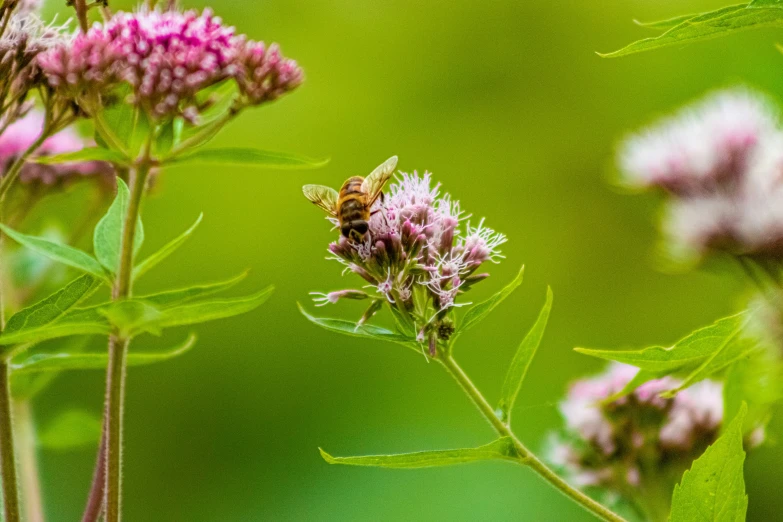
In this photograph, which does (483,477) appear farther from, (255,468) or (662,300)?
(662,300)

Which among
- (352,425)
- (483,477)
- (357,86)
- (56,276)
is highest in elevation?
(357,86)

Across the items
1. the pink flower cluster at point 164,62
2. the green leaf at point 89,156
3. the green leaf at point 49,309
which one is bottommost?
the green leaf at point 49,309

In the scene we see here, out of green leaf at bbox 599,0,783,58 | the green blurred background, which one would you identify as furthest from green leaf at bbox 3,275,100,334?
the green blurred background

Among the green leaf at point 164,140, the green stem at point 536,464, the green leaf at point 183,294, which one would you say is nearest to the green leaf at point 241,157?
the green leaf at point 164,140

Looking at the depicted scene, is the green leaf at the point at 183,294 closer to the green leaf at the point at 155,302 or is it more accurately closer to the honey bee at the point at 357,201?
the green leaf at the point at 155,302

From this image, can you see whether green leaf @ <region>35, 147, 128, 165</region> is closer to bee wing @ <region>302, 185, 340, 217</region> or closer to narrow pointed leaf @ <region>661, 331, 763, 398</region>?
bee wing @ <region>302, 185, 340, 217</region>

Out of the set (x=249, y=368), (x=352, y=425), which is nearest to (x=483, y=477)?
(x=352, y=425)

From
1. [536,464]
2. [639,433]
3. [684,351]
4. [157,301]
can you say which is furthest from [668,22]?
[639,433]
